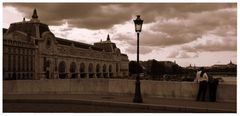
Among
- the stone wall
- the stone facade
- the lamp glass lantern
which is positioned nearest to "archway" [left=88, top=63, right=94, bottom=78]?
the stone facade

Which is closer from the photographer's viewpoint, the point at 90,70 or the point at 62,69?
the point at 62,69

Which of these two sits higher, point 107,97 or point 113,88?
point 113,88

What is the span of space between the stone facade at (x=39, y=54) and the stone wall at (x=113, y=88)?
61.7 metres

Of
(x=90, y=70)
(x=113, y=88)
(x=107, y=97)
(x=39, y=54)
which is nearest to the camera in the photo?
(x=107, y=97)

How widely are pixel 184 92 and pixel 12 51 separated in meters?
79.5

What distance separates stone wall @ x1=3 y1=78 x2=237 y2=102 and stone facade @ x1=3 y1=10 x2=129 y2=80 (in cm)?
6175

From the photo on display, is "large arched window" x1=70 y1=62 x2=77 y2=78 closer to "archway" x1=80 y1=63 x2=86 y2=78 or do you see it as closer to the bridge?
"archway" x1=80 y1=63 x2=86 y2=78

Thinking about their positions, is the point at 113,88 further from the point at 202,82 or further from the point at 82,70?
the point at 82,70

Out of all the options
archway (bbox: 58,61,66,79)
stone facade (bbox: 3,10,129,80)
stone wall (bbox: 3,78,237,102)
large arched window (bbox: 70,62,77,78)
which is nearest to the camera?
stone wall (bbox: 3,78,237,102)

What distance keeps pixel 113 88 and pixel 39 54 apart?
84693 mm

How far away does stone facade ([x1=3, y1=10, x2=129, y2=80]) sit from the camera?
3526 inches

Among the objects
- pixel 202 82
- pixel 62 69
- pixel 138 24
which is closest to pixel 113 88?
pixel 138 24

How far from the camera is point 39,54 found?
328 feet

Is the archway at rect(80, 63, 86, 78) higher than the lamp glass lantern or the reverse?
the reverse
